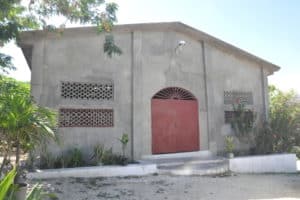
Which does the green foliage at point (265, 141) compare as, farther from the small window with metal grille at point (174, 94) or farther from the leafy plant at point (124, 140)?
the leafy plant at point (124, 140)

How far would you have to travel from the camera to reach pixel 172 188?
8.53m

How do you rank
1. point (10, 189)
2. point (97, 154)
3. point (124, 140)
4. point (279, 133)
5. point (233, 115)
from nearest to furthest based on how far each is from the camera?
point (10, 189) → point (97, 154) → point (124, 140) → point (279, 133) → point (233, 115)

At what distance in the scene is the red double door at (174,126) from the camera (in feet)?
40.2

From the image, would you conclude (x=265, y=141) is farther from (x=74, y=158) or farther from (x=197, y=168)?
(x=74, y=158)

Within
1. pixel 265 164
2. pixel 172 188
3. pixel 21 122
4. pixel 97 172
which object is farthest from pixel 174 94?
pixel 21 122

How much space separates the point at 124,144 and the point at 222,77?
5774 mm

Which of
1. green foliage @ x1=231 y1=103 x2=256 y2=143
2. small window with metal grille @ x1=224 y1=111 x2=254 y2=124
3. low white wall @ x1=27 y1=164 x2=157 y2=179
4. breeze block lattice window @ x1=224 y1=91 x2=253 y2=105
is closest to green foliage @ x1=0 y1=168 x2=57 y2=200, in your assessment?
low white wall @ x1=27 y1=164 x2=157 y2=179

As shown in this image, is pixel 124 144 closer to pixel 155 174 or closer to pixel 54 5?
pixel 155 174

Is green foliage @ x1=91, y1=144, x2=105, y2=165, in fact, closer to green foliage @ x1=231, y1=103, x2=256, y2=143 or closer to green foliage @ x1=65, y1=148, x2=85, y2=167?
green foliage @ x1=65, y1=148, x2=85, y2=167

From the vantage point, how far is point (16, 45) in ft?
34.1

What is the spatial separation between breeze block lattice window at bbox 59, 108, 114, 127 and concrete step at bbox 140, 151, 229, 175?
6.70ft

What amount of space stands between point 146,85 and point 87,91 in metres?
2.38

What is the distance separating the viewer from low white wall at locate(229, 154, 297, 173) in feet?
38.6

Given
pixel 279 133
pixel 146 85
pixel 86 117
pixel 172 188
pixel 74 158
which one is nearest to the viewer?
pixel 172 188
